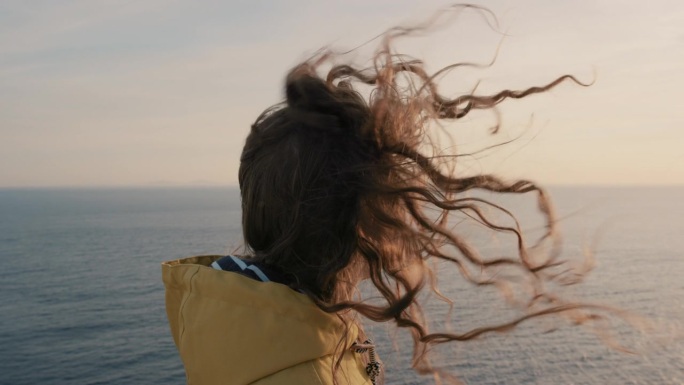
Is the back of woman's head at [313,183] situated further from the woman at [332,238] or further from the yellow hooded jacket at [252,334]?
the yellow hooded jacket at [252,334]

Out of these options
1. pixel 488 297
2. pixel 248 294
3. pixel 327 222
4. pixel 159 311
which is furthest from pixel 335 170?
pixel 159 311

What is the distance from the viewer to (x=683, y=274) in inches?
1788

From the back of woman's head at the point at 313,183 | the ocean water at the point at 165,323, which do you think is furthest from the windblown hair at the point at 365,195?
the ocean water at the point at 165,323

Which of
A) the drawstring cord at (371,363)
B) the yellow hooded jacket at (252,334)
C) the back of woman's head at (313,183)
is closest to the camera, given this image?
the yellow hooded jacket at (252,334)

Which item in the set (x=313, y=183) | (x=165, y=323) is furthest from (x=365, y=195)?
(x=165, y=323)

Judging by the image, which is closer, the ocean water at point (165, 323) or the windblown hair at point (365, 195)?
the windblown hair at point (365, 195)

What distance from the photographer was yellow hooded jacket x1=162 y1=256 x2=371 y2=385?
4.90ft

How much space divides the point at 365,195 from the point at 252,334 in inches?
18.2

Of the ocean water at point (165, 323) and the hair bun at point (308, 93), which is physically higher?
the hair bun at point (308, 93)

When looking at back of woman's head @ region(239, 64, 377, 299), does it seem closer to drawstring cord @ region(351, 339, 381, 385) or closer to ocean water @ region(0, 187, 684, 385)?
drawstring cord @ region(351, 339, 381, 385)

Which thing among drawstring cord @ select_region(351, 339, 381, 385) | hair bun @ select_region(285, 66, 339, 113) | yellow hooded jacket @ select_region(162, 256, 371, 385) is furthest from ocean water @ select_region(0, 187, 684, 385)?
yellow hooded jacket @ select_region(162, 256, 371, 385)

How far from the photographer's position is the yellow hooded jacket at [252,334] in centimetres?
149

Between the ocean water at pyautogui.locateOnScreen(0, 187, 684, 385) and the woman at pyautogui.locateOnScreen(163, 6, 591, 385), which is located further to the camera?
the ocean water at pyautogui.locateOnScreen(0, 187, 684, 385)

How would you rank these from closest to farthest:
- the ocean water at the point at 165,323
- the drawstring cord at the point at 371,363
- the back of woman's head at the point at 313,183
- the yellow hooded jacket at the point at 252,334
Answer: the yellow hooded jacket at the point at 252,334, the back of woman's head at the point at 313,183, the drawstring cord at the point at 371,363, the ocean water at the point at 165,323
